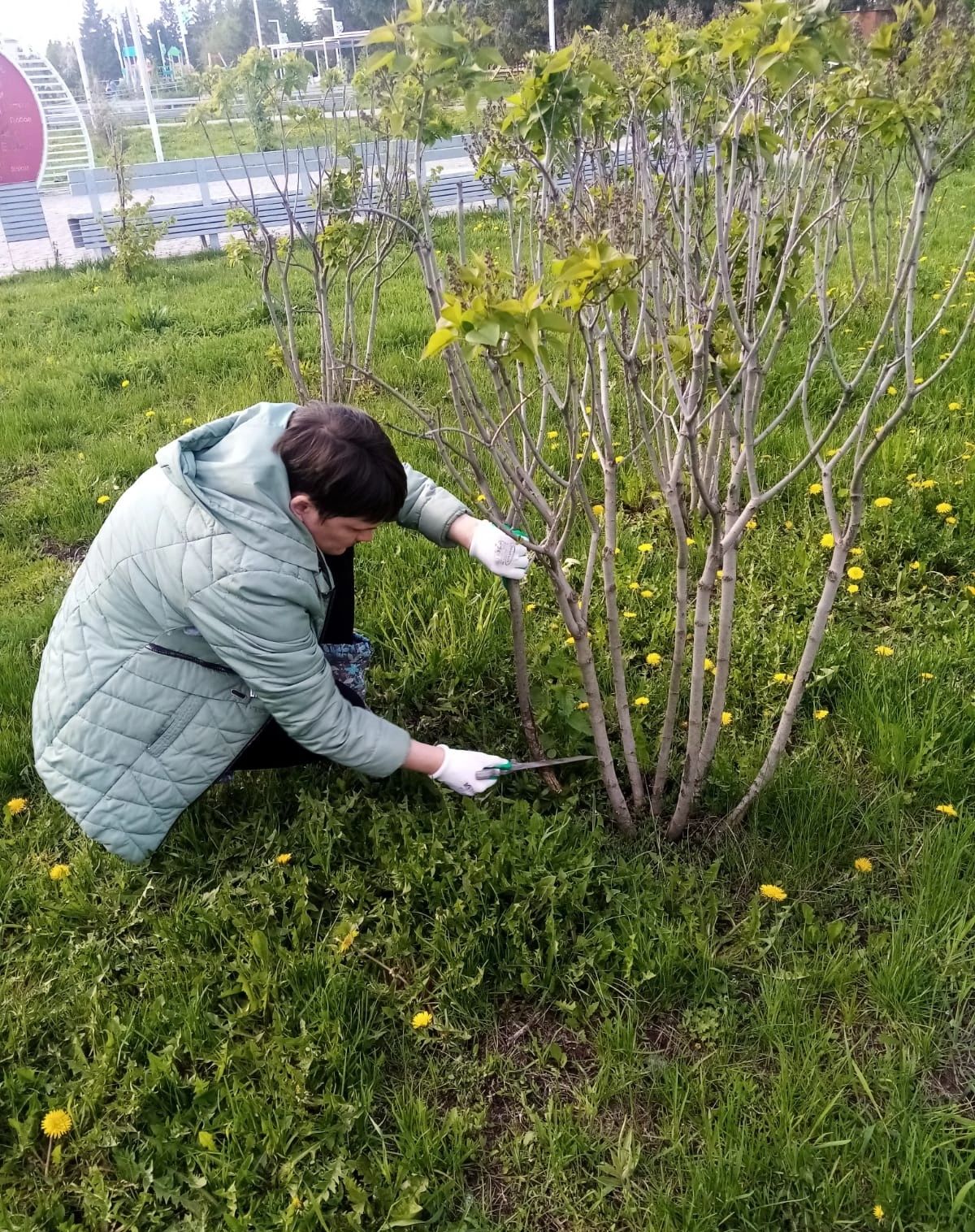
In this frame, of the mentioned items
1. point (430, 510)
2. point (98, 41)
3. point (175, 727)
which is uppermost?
point (98, 41)

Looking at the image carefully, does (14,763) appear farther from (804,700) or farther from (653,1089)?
(804,700)

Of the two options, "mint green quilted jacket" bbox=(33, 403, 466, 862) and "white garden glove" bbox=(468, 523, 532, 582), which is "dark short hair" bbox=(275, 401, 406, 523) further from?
"white garden glove" bbox=(468, 523, 532, 582)

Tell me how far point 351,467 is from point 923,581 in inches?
82.2

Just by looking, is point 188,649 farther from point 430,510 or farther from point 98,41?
point 98,41

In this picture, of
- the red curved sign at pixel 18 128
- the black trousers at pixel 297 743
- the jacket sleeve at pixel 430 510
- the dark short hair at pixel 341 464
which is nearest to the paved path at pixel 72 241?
the red curved sign at pixel 18 128

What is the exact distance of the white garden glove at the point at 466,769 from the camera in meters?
2.11

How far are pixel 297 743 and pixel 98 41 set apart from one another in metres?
75.1

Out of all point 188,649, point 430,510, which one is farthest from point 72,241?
point 188,649

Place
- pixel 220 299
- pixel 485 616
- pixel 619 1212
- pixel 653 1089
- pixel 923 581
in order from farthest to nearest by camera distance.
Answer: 1. pixel 220 299
2. pixel 923 581
3. pixel 485 616
4. pixel 653 1089
5. pixel 619 1212

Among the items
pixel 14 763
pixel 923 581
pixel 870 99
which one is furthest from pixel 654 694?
pixel 14 763

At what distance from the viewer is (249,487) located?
5.94 feet

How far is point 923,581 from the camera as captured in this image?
2.99 metres

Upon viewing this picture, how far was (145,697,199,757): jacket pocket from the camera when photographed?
6.82 feet

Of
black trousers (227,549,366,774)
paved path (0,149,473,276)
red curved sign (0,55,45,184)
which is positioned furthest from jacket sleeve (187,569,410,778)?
red curved sign (0,55,45,184)
